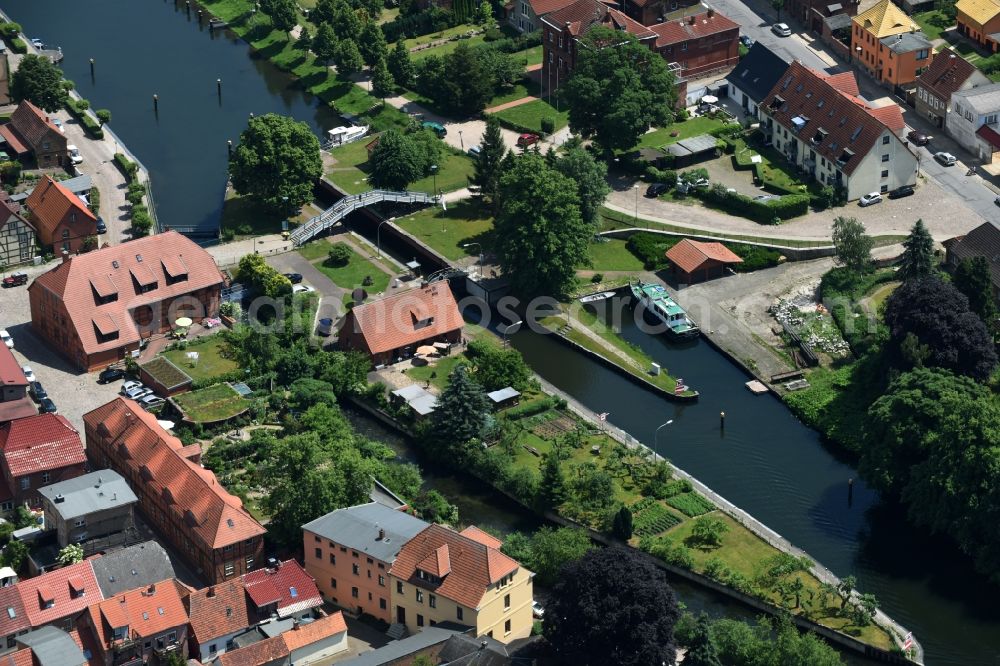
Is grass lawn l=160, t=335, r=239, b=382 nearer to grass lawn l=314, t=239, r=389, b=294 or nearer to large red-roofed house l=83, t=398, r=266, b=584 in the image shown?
large red-roofed house l=83, t=398, r=266, b=584

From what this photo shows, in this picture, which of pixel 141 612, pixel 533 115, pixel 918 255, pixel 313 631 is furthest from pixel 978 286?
pixel 141 612

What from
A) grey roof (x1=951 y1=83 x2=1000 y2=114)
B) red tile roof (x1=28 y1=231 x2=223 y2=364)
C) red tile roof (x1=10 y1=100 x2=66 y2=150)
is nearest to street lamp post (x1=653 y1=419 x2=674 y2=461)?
red tile roof (x1=28 y1=231 x2=223 y2=364)

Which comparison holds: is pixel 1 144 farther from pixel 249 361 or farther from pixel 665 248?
pixel 665 248

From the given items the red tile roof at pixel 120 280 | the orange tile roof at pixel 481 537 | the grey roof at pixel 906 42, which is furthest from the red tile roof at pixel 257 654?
the grey roof at pixel 906 42

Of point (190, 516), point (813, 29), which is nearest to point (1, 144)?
point (190, 516)

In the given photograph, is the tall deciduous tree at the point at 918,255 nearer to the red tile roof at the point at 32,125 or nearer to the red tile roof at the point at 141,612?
the red tile roof at the point at 141,612

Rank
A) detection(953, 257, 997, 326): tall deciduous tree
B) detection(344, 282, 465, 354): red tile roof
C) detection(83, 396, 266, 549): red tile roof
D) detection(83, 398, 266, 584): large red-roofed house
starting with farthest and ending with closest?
detection(344, 282, 465, 354): red tile roof, detection(953, 257, 997, 326): tall deciduous tree, detection(83, 396, 266, 549): red tile roof, detection(83, 398, 266, 584): large red-roofed house
